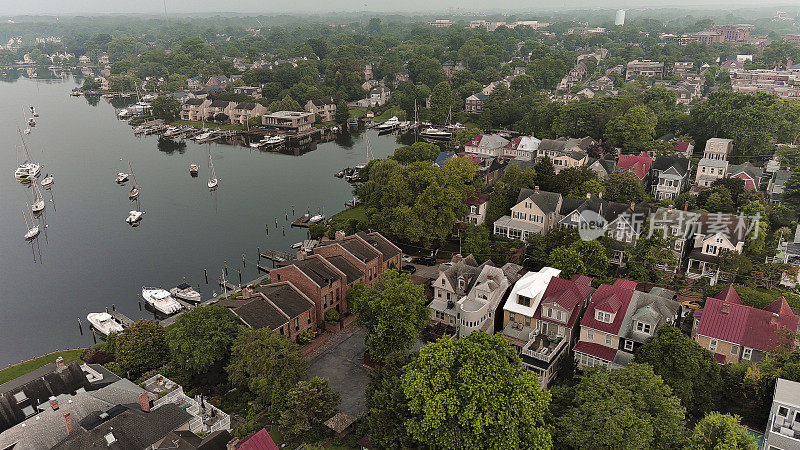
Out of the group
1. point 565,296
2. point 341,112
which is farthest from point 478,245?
point 341,112

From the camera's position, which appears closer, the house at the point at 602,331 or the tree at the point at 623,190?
the house at the point at 602,331

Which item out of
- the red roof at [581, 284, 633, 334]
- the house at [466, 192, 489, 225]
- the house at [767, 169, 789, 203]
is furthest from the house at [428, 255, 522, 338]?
the house at [767, 169, 789, 203]

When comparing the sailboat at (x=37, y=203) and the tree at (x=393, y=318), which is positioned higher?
the tree at (x=393, y=318)

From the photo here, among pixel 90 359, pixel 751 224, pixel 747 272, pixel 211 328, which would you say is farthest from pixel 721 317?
pixel 90 359

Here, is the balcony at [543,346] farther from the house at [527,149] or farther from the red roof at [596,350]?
the house at [527,149]

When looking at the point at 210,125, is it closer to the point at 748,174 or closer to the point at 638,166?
the point at 638,166

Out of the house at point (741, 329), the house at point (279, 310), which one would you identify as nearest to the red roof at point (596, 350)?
the house at point (741, 329)

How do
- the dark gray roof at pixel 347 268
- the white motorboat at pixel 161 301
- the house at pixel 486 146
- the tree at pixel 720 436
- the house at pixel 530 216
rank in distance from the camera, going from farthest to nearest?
the house at pixel 486 146 < the house at pixel 530 216 < the white motorboat at pixel 161 301 < the dark gray roof at pixel 347 268 < the tree at pixel 720 436
